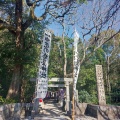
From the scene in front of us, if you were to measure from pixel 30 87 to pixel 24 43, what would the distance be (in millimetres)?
5004

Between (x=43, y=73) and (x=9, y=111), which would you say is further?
(x=9, y=111)

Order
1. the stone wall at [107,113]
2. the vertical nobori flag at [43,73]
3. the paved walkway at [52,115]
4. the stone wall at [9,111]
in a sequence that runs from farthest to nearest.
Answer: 1. the paved walkway at [52,115]
2. the stone wall at [107,113]
3. the stone wall at [9,111]
4. the vertical nobori flag at [43,73]

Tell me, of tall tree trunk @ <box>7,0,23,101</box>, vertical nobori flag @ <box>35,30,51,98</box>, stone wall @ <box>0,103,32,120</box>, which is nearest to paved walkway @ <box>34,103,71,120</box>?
stone wall @ <box>0,103,32,120</box>

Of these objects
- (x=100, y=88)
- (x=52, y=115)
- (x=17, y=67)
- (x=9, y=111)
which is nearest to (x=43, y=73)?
(x=9, y=111)

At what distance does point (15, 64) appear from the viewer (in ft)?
34.9

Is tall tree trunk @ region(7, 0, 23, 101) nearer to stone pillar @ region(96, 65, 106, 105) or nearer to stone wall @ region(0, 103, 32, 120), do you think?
stone wall @ region(0, 103, 32, 120)

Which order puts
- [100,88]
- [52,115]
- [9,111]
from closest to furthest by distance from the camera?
[9,111] → [100,88] → [52,115]

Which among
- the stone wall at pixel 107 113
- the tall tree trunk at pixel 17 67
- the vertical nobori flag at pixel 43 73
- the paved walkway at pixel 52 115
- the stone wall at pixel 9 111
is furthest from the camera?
the tall tree trunk at pixel 17 67

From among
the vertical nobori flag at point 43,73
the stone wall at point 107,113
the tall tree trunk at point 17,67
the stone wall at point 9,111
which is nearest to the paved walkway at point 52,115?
the stone wall at point 9,111

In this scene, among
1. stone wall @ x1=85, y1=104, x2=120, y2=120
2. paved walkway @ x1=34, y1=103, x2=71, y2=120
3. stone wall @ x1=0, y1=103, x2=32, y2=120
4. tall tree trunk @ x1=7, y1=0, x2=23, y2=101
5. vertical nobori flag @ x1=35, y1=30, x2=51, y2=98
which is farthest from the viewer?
tall tree trunk @ x1=7, y1=0, x2=23, y2=101

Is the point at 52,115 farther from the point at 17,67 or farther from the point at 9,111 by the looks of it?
the point at 9,111

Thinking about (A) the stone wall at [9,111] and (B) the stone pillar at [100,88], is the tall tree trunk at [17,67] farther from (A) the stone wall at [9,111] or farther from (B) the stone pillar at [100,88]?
(B) the stone pillar at [100,88]

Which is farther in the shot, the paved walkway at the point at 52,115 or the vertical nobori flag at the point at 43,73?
the paved walkway at the point at 52,115

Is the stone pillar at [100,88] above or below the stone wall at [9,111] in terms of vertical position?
above
